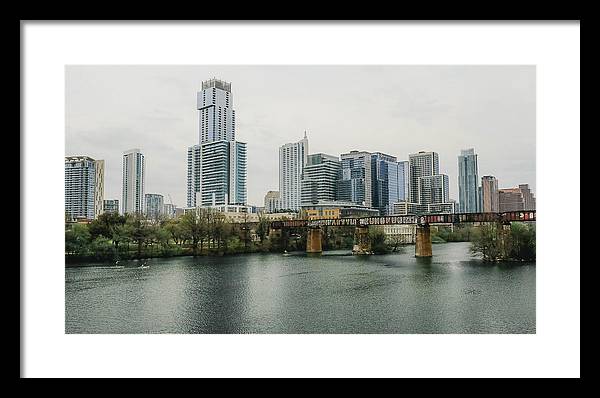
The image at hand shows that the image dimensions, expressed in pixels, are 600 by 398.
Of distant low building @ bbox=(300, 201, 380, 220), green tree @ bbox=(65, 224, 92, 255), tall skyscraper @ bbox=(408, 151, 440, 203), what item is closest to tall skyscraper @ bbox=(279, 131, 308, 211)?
distant low building @ bbox=(300, 201, 380, 220)

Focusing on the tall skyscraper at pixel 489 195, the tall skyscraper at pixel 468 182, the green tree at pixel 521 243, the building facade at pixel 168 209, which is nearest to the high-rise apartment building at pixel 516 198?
the tall skyscraper at pixel 489 195

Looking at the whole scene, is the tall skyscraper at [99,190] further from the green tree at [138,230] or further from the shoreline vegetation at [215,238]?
the green tree at [138,230]

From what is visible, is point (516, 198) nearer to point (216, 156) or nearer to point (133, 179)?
point (216, 156)

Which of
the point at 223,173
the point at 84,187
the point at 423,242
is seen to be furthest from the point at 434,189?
the point at 84,187

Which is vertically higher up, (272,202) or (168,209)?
(272,202)

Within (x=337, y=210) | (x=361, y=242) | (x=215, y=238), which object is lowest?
(x=361, y=242)
